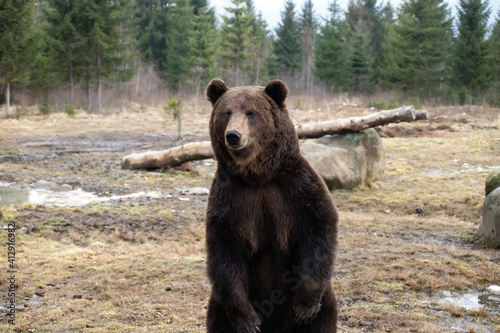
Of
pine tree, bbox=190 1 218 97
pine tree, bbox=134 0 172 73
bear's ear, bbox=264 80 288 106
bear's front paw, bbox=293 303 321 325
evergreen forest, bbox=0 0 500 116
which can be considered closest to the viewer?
bear's front paw, bbox=293 303 321 325

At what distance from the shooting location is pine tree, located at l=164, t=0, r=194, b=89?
1896 inches

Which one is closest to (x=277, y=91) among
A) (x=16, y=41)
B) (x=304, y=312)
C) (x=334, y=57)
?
(x=304, y=312)

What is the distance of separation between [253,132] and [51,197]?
8.42m

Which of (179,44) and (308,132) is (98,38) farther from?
(308,132)

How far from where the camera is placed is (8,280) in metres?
5.76

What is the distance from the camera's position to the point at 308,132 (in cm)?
1327

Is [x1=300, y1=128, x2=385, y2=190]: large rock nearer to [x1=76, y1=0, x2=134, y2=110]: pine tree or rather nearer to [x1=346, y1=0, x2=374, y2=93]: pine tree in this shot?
[x1=76, y1=0, x2=134, y2=110]: pine tree

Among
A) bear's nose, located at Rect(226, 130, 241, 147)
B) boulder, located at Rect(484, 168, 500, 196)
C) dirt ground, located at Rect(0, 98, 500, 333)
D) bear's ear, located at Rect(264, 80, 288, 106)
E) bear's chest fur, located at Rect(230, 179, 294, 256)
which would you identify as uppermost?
bear's ear, located at Rect(264, 80, 288, 106)

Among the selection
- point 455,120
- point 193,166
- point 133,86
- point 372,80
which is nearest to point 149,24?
point 133,86

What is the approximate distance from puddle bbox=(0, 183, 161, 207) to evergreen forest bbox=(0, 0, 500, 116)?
69.9 ft

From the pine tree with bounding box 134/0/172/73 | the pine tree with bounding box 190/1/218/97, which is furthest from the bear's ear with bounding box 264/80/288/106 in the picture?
the pine tree with bounding box 134/0/172/73

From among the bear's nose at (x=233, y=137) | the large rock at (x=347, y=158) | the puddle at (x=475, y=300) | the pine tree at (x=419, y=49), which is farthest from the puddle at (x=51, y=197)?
the pine tree at (x=419, y=49)

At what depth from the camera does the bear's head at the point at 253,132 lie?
3252mm

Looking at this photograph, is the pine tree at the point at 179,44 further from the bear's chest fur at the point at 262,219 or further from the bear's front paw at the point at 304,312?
the bear's front paw at the point at 304,312
